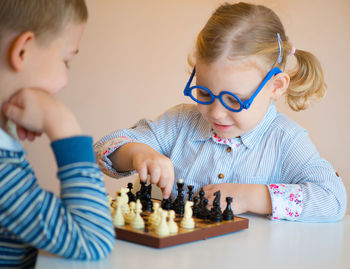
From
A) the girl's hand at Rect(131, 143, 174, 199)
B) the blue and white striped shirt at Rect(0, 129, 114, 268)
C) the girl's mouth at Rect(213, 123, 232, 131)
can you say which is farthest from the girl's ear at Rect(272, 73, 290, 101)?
the blue and white striped shirt at Rect(0, 129, 114, 268)

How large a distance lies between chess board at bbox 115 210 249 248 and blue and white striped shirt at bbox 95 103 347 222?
29 centimetres

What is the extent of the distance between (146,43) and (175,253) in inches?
113

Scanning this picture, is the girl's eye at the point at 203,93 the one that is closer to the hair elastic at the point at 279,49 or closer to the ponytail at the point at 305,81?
the hair elastic at the point at 279,49

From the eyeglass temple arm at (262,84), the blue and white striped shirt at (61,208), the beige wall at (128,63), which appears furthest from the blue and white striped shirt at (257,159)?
the beige wall at (128,63)

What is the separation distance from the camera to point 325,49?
3281mm

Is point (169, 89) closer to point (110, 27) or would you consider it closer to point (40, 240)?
point (110, 27)

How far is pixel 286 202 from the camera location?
4.78 feet

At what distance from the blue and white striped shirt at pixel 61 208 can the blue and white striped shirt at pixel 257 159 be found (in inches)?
25.9

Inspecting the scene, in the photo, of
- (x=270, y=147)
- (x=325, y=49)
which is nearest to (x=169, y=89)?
(x=325, y=49)

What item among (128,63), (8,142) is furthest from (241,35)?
(128,63)

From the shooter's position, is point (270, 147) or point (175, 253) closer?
point (175, 253)

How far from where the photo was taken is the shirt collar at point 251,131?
174cm

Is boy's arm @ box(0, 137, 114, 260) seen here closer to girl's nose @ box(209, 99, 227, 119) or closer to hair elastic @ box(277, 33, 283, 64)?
girl's nose @ box(209, 99, 227, 119)

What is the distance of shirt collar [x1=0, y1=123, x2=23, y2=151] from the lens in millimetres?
1001
